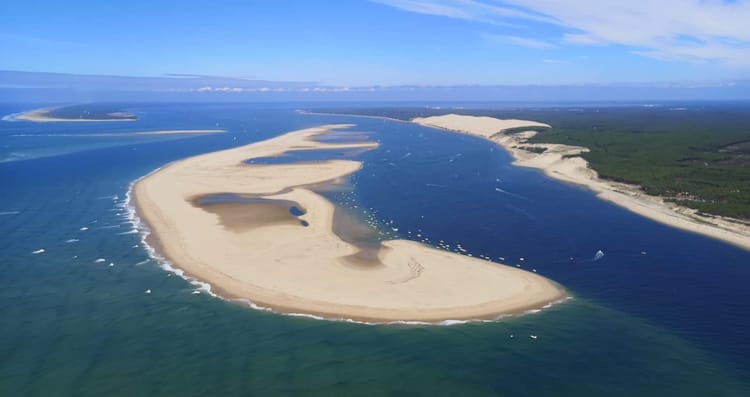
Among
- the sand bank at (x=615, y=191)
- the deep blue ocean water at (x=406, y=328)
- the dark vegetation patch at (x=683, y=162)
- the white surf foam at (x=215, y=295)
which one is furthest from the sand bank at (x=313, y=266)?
the dark vegetation patch at (x=683, y=162)

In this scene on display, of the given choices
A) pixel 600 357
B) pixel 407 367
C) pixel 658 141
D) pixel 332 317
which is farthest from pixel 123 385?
pixel 658 141

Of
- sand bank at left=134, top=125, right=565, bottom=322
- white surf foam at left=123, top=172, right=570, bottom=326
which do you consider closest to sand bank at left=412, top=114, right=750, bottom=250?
sand bank at left=134, top=125, right=565, bottom=322

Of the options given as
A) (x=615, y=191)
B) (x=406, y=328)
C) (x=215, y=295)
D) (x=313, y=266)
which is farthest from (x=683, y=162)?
(x=215, y=295)

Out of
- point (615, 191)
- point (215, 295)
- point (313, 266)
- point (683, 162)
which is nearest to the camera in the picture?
point (215, 295)

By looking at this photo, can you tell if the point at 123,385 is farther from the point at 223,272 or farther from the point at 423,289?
the point at 423,289

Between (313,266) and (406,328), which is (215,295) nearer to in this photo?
(313,266)

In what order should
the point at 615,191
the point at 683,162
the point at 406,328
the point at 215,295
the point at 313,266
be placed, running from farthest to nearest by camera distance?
the point at 683,162, the point at 615,191, the point at 313,266, the point at 215,295, the point at 406,328

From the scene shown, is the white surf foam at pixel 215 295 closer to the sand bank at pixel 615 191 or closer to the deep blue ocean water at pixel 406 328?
the deep blue ocean water at pixel 406 328
